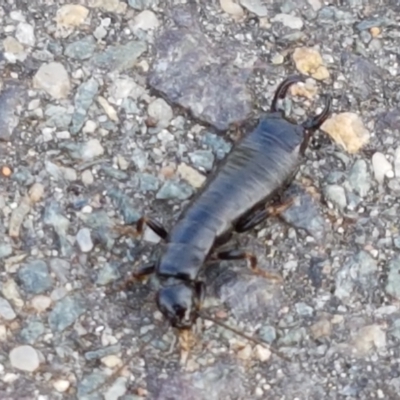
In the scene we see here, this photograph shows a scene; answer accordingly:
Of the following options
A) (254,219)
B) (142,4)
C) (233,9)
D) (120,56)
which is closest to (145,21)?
(142,4)

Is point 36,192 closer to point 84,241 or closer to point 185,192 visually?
point 84,241

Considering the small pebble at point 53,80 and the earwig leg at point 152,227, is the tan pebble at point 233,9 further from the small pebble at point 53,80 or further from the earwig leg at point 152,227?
the earwig leg at point 152,227

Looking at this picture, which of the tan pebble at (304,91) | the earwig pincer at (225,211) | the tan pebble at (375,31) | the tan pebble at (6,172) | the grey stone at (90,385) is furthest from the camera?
the tan pebble at (375,31)

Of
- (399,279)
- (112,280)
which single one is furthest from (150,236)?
(399,279)

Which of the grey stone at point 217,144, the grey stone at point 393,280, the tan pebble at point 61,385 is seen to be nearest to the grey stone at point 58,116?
the grey stone at point 217,144

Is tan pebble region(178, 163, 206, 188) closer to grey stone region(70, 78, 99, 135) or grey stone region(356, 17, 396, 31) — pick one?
grey stone region(70, 78, 99, 135)

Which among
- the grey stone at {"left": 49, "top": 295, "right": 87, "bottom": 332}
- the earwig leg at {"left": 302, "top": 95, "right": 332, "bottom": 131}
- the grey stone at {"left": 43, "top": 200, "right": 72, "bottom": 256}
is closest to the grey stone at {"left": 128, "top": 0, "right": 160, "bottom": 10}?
the earwig leg at {"left": 302, "top": 95, "right": 332, "bottom": 131}

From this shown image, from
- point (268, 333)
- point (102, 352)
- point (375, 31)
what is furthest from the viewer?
point (375, 31)
